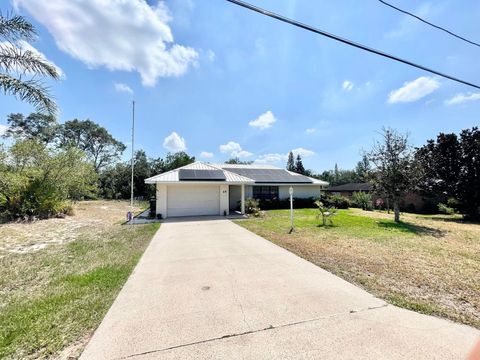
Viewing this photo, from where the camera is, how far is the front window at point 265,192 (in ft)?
71.5

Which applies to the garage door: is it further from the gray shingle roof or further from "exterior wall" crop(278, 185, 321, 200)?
"exterior wall" crop(278, 185, 321, 200)

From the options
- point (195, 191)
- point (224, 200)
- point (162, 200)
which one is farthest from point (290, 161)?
point (162, 200)

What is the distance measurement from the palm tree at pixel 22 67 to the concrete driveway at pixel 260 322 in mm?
6227

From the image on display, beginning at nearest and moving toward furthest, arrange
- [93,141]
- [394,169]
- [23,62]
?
[23,62]
[394,169]
[93,141]

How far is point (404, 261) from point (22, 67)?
12.2 metres

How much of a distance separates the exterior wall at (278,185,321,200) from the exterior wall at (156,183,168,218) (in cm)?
1150

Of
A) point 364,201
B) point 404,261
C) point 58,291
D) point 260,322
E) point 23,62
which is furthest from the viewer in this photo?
point 364,201

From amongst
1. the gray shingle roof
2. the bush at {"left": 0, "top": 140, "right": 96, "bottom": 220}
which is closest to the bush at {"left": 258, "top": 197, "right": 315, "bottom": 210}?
the gray shingle roof

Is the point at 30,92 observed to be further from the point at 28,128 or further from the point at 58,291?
the point at 28,128

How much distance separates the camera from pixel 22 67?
6.86 meters

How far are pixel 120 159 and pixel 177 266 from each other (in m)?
45.1

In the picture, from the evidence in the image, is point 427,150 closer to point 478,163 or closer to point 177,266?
point 478,163

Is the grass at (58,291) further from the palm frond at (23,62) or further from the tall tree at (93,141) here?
the tall tree at (93,141)

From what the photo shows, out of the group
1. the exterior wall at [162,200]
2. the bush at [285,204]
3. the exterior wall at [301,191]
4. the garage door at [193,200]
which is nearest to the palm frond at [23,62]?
the exterior wall at [162,200]
